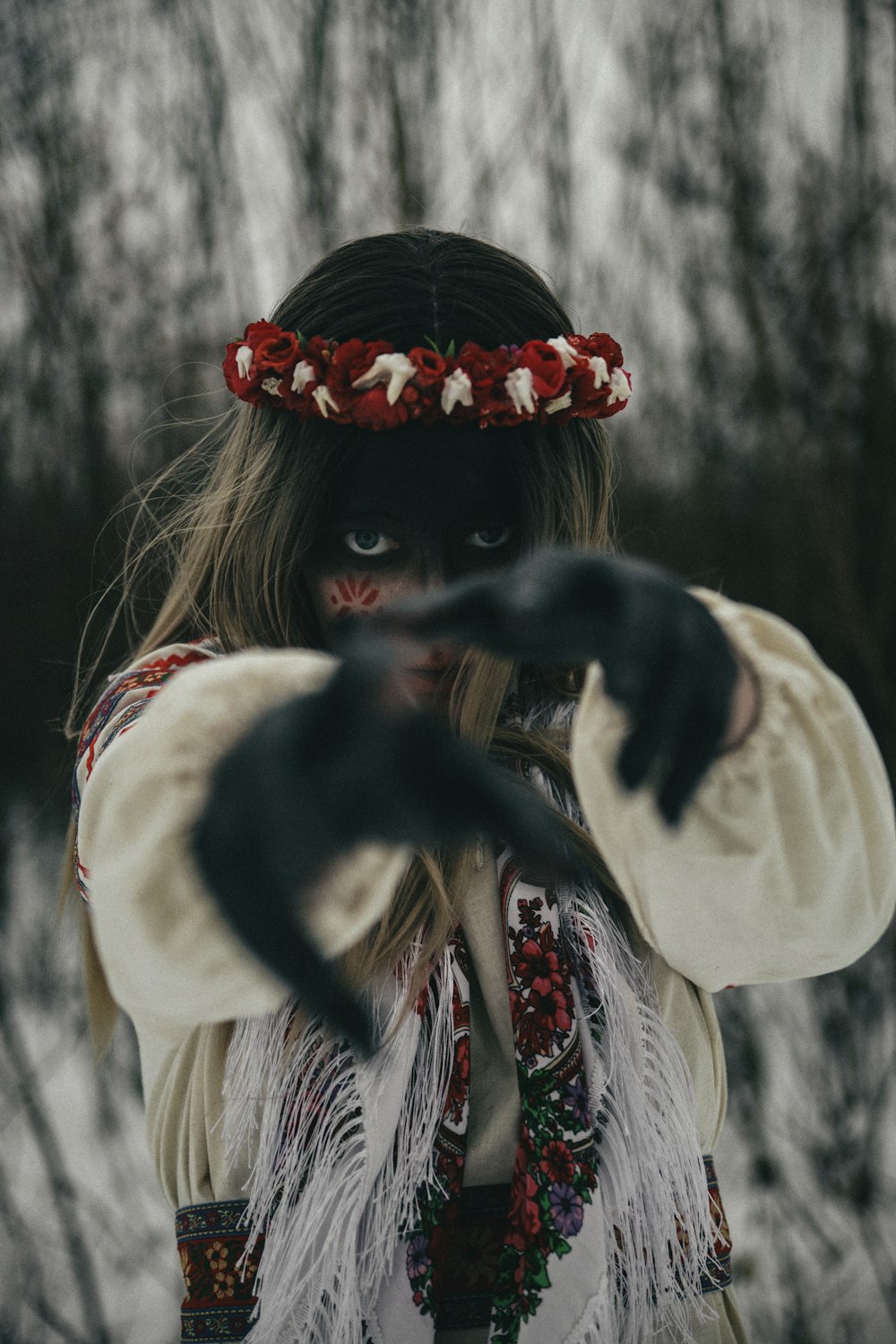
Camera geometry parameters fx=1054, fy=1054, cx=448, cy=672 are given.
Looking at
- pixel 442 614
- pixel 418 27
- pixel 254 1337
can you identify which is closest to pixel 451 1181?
pixel 254 1337

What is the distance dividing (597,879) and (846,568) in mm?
1385

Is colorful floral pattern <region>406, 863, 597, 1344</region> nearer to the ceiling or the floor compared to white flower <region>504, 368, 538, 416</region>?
nearer to the floor

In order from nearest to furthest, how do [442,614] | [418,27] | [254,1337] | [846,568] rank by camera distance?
[442,614]
[254,1337]
[418,27]
[846,568]

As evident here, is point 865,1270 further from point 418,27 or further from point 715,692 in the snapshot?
point 418,27

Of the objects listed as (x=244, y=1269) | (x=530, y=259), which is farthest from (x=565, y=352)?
(x=530, y=259)

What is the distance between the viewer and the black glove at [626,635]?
1.88 feet

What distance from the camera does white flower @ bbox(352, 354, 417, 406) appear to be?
0.93 metres

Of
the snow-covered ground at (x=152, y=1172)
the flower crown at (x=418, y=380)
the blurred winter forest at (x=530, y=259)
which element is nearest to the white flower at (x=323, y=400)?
the flower crown at (x=418, y=380)

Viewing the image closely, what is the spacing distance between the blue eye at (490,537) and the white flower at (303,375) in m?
0.20

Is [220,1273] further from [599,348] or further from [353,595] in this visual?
[599,348]

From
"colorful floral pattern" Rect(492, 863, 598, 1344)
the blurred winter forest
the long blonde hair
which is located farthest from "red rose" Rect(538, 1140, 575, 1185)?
the blurred winter forest

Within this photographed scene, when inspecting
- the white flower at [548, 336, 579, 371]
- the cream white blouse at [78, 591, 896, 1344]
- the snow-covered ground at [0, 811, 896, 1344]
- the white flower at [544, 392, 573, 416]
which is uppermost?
the white flower at [548, 336, 579, 371]

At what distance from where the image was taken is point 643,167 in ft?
7.19

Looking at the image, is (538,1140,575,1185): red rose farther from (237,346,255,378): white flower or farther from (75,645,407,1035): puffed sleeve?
(237,346,255,378): white flower
